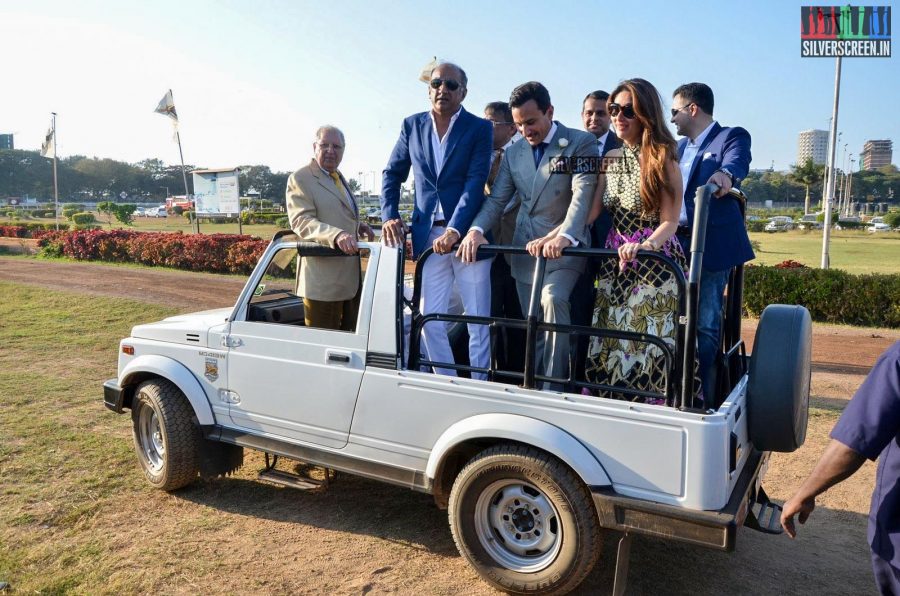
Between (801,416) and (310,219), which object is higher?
(310,219)

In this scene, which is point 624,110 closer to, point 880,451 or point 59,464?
point 880,451

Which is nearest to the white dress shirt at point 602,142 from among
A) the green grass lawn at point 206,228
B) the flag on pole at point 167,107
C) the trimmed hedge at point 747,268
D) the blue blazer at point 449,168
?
the blue blazer at point 449,168

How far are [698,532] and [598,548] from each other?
1.64 feet

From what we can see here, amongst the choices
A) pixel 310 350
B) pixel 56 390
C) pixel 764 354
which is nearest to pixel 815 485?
pixel 764 354

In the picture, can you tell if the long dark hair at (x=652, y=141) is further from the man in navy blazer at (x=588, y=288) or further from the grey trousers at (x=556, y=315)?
the grey trousers at (x=556, y=315)

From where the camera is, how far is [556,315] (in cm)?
358

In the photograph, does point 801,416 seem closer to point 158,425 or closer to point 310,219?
point 310,219

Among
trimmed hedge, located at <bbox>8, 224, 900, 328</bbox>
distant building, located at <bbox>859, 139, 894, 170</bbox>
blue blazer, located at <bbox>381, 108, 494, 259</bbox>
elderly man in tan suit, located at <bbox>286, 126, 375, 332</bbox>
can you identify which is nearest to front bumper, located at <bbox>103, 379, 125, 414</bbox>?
elderly man in tan suit, located at <bbox>286, 126, 375, 332</bbox>

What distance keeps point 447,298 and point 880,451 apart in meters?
2.53

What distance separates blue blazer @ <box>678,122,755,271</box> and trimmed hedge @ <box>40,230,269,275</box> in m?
14.8

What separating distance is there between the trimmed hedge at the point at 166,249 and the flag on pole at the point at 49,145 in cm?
654

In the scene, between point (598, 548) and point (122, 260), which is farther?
point (122, 260)

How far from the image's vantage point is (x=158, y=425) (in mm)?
4805

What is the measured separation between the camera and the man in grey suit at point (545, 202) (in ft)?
11.8
